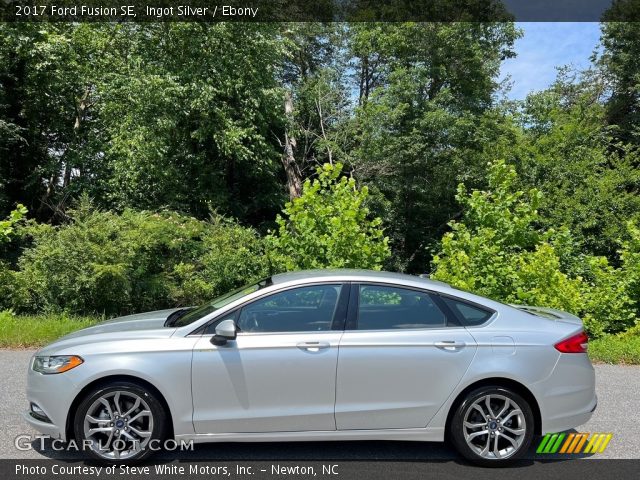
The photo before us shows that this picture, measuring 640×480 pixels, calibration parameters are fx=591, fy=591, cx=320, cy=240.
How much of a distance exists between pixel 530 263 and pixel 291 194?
45.6 ft

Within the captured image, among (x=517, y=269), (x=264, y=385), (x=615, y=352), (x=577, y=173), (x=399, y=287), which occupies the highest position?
(x=577, y=173)

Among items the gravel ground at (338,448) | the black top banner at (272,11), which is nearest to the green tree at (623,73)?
the black top banner at (272,11)

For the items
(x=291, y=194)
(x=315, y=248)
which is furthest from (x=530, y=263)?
(x=291, y=194)

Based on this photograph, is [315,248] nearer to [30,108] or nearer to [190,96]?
[190,96]

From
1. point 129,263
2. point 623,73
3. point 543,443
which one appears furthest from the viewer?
point 623,73

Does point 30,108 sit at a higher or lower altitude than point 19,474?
higher

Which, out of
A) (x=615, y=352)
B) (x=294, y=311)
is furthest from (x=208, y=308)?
(x=615, y=352)

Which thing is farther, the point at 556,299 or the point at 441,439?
the point at 556,299

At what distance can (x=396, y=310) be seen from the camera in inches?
191

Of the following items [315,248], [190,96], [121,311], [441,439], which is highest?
[190,96]

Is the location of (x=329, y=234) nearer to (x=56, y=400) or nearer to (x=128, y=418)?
(x=128, y=418)

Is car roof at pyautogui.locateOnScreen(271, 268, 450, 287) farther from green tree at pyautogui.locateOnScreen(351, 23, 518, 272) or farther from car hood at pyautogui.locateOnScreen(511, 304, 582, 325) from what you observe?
green tree at pyautogui.locateOnScreen(351, 23, 518, 272)

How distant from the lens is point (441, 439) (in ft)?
15.1

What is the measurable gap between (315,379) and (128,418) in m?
1.44
